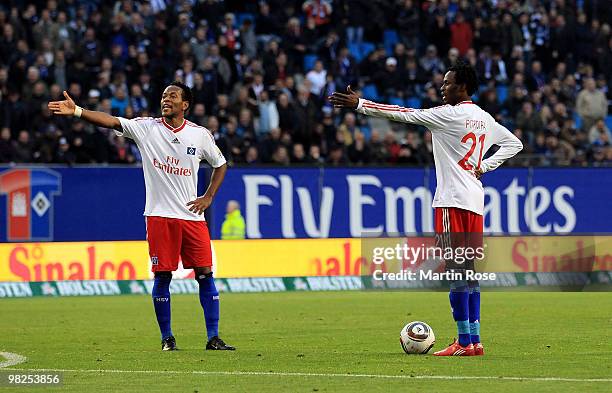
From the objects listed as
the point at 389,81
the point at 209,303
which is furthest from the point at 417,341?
the point at 389,81

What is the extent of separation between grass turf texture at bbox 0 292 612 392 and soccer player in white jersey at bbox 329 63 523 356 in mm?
393

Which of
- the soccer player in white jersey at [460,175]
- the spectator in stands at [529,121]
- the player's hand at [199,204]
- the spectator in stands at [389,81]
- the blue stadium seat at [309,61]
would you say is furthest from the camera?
the blue stadium seat at [309,61]

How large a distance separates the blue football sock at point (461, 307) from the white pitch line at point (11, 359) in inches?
148

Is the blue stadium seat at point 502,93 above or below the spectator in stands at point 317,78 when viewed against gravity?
below

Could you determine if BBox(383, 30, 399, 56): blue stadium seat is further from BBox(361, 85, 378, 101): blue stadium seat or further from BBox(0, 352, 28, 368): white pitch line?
BBox(0, 352, 28, 368): white pitch line

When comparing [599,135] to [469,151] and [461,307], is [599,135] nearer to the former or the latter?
[469,151]

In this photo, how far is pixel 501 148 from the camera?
12.4 m

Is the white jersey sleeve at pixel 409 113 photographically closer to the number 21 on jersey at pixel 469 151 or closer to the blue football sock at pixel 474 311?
the number 21 on jersey at pixel 469 151

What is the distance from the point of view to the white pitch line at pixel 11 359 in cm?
1161

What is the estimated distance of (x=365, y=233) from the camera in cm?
2647

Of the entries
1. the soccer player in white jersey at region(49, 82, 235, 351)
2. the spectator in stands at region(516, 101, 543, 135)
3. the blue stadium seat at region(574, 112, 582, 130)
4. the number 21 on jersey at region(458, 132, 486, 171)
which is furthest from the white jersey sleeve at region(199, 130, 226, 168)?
the blue stadium seat at region(574, 112, 582, 130)

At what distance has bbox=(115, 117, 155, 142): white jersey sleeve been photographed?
41.7ft

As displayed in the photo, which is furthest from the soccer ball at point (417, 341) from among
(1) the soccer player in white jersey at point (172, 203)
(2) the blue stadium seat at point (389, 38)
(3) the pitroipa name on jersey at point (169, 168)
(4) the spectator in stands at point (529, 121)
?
(2) the blue stadium seat at point (389, 38)

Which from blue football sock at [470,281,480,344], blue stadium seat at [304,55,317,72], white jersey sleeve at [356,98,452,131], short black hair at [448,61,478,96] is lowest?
blue football sock at [470,281,480,344]
